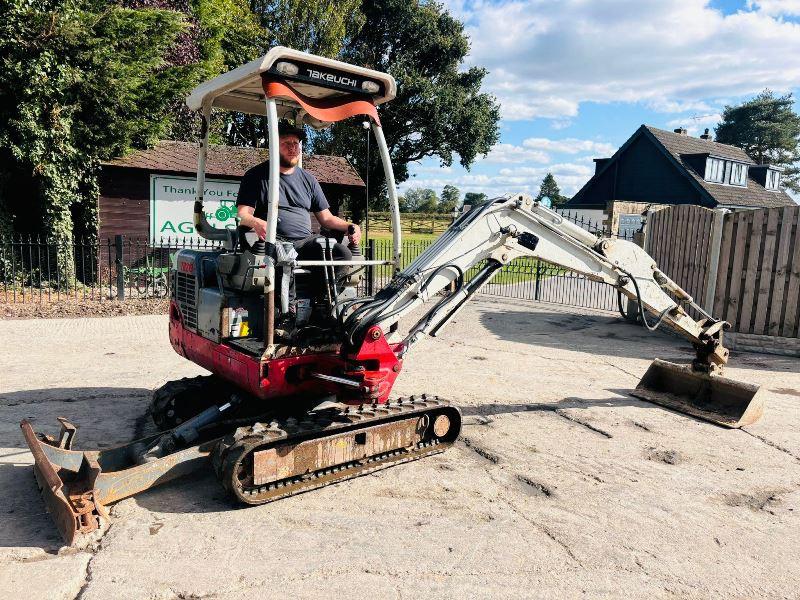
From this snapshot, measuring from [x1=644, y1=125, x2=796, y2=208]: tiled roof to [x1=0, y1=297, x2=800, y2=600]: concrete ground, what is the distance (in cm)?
2978

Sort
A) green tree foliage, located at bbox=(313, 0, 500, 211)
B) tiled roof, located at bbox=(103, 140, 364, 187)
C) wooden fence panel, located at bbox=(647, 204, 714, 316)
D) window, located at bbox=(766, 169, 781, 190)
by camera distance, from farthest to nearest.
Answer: window, located at bbox=(766, 169, 781, 190) → green tree foliage, located at bbox=(313, 0, 500, 211) → tiled roof, located at bbox=(103, 140, 364, 187) → wooden fence panel, located at bbox=(647, 204, 714, 316)

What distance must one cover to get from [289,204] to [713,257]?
315 inches

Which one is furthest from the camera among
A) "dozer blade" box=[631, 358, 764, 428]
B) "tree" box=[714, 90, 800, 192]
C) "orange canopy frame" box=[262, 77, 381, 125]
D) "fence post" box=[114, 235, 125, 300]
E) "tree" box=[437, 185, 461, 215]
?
"tree" box=[437, 185, 461, 215]

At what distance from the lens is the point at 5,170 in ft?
45.7

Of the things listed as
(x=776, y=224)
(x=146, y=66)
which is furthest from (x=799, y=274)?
(x=146, y=66)

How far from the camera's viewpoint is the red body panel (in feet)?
14.5

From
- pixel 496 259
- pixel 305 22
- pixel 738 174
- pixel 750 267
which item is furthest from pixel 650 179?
pixel 496 259

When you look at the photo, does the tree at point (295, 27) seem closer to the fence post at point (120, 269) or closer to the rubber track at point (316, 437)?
the fence post at point (120, 269)

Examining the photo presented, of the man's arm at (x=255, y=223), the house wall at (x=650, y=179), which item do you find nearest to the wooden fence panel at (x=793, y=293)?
the man's arm at (x=255, y=223)

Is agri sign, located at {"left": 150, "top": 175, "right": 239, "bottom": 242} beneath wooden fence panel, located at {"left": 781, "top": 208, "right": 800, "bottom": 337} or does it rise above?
above

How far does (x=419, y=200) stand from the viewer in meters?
81.5

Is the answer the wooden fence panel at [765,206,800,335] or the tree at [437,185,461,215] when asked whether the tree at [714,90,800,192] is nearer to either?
the tree at [437,185,461,215]

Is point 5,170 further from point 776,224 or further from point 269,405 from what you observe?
point 776,224

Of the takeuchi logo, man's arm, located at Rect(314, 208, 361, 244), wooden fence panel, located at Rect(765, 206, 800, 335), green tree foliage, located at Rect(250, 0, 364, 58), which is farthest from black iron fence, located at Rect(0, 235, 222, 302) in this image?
green tree foliage, located at Rect(250, 0, 364, 58)
